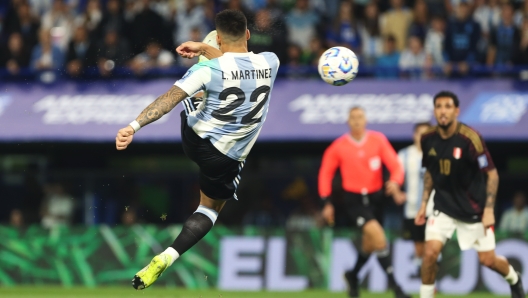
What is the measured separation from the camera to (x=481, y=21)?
16672 mm

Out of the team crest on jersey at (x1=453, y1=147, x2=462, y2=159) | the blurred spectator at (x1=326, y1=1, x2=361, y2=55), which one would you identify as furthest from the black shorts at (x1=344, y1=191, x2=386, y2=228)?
the blurred spectator at (x1=326, y1=1, x2=361, y2=55)

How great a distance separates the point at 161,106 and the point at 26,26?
421 inches

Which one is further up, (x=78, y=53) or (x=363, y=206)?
(x=78, y=53)

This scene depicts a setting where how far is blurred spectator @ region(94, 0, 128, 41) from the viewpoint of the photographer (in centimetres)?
1666

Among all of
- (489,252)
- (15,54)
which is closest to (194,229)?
(489,252)

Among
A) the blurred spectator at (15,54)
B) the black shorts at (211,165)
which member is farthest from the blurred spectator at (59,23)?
the black shorts at (211,165)

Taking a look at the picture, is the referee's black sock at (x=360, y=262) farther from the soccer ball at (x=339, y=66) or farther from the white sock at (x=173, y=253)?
the white sock at (x=173, y=253)

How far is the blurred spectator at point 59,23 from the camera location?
17734 mm

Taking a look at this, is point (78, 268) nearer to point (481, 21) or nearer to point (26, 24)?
point (26, 24)

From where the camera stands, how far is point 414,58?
647 inches

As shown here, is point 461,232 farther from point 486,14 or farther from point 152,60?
point 152,60

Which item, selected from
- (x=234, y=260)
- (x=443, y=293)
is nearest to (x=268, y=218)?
(x=234, y=260)

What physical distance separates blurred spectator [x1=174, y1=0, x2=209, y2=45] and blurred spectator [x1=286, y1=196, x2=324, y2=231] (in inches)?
137

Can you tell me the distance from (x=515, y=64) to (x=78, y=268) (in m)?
7.33
